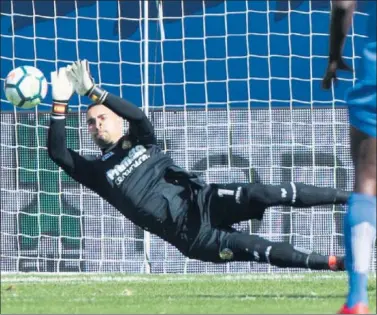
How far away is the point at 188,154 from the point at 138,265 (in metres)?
1.16

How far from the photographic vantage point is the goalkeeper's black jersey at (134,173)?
830 centimetres

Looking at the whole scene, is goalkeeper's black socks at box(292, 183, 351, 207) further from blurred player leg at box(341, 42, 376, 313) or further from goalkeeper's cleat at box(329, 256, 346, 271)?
blurred player leg at box(341, 42, 376, 313)

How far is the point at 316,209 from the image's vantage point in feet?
36.8

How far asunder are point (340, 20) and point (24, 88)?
3.81 metres

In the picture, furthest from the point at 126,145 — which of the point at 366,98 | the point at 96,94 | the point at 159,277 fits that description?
the point at 366,98

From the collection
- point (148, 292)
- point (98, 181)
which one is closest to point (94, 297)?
point (148, 292)

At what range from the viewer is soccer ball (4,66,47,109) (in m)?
8.91

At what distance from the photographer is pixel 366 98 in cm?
559

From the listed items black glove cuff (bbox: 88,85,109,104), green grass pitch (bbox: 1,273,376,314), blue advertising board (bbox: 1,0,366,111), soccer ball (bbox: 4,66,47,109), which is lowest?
green grass pitch (bbox: 1,273,376,314)

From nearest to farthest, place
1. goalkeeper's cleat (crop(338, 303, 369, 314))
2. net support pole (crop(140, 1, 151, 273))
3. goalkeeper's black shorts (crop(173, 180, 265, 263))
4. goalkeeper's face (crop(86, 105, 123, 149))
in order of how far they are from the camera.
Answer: goalkeeper's cleat (crop(338, 303, 369, 314)) → goalkeeper's black shorts (crop(173, 180, 265, 263)) → goalkeeper's face (crop(86, 105, 123, 149)) → net support pole (crop(140, 1, 151, 273))

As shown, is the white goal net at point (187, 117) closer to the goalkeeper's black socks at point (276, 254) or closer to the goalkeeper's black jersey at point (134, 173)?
the goalkeeper's black jersey at point (134, 173)

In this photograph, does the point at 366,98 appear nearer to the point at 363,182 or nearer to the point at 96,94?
the point at 363,182

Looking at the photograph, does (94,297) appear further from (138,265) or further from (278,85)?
(278,85)

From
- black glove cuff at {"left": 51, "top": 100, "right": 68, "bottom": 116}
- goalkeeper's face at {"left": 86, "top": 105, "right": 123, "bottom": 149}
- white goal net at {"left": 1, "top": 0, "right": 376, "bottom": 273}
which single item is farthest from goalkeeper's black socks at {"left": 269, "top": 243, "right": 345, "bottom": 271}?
white goal net at {"left": 1, "top": 0, "right": 376, "bottom": 273}
